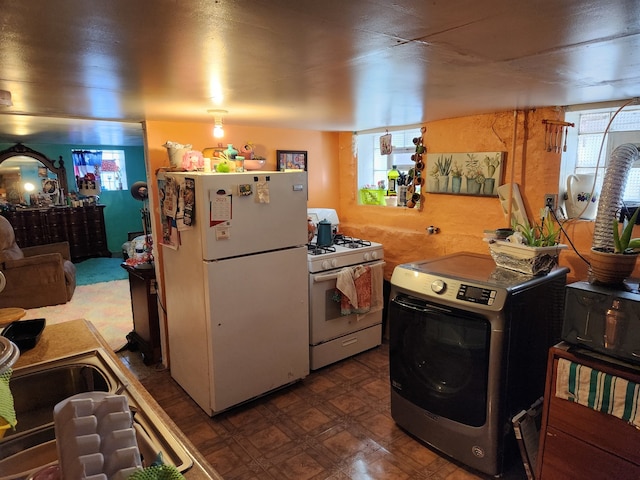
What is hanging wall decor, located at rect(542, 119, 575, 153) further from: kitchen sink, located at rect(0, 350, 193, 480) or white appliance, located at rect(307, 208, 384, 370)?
kitchen sink, located at rect(0, 350, 193, 480)

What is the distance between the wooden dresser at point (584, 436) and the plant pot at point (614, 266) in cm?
34

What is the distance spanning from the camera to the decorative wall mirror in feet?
21.6

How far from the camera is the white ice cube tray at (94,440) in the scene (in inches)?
29.2

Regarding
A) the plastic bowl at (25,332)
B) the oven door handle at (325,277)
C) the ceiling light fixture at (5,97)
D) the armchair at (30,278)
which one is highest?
the ceiling light fixture at (5,97)

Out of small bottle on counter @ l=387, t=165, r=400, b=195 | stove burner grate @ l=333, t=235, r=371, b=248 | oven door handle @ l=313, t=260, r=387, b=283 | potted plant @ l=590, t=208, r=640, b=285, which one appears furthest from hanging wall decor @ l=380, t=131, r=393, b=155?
potted plant @ l=590, t=208, r=640, b=285

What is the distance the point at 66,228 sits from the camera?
23.0 feet

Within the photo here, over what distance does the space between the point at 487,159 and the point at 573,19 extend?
1.98 metres

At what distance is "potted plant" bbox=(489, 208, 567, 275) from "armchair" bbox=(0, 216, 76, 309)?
5.04 metres

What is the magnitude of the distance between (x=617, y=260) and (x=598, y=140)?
3.66 feet

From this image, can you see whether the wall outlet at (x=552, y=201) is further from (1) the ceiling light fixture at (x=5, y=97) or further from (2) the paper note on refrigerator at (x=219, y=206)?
(1) the ceiling light fixture at (x=5, y=97)

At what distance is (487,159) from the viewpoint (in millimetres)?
2826

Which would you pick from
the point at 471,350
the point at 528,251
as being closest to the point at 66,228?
the point at 471,350

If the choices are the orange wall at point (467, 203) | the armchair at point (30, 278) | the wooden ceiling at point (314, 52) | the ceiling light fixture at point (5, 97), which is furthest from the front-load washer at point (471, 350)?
the armchair at point (30, 278)

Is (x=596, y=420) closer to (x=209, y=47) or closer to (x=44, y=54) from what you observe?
(x=209, y=47)
